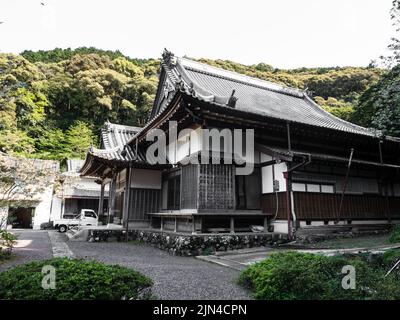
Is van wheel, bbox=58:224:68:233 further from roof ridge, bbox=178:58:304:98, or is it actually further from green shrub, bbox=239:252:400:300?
green shrub, bbox=239:252:400:300

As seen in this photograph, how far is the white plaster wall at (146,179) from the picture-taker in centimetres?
1528

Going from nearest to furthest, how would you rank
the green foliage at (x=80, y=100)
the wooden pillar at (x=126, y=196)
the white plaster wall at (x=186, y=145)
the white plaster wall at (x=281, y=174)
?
the white plaster wall at (x=281, y=174), the white plaster wall at (x=186, y=145), the wooden pillar at (x=126, y=196), the green foliage at (x=80, y=100)

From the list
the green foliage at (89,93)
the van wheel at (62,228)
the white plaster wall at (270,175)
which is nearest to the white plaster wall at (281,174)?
the white plaster wall at (270,175)

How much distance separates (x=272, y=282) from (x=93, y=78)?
5269 centimetres

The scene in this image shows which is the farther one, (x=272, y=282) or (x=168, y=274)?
(x=168, y=274)

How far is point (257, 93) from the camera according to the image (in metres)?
18.6

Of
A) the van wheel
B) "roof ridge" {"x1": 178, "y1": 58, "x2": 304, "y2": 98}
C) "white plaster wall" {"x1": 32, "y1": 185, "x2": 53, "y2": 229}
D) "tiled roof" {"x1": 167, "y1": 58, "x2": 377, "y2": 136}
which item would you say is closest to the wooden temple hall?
"tiled roof" {"x1": 167, "y1": 58, "x2": 377, "y2": 136}

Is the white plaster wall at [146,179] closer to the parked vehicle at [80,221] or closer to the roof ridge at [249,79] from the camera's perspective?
the roof ridge at [249,79]

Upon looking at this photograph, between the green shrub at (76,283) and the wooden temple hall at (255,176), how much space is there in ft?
21.1

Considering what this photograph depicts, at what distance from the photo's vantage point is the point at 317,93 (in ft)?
184

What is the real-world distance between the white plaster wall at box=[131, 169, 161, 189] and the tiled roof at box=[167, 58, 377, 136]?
5.31m

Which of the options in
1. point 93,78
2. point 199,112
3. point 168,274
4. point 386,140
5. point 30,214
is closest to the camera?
point 168,274

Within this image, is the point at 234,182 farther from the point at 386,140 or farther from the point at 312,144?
the point at 386,140
